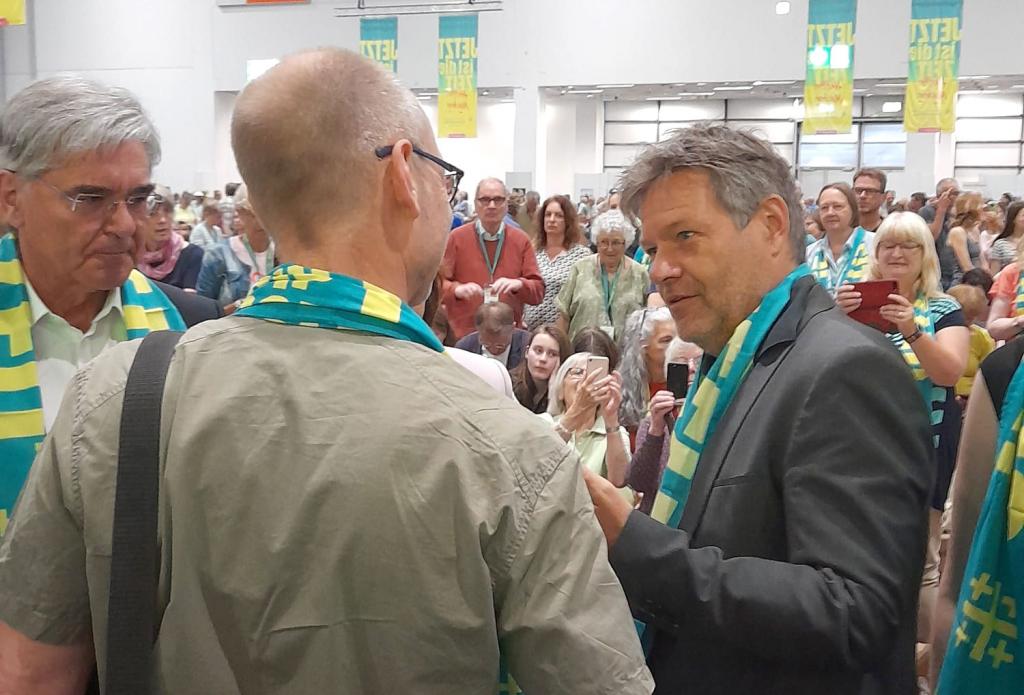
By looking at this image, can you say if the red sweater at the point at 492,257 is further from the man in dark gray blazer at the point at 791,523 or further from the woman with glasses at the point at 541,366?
the man in dark gray blazer at the point at 791,523

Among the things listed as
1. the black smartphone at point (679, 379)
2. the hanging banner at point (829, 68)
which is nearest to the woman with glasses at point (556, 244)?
the black smartphone at point (679, 379)

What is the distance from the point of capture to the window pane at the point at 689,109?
2312 centimetres

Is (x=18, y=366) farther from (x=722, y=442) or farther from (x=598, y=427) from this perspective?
(x=598, y=427)

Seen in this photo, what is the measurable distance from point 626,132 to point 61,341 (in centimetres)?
2283

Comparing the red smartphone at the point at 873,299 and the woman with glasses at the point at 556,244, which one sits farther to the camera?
the woman with glasses at the point at 556,244

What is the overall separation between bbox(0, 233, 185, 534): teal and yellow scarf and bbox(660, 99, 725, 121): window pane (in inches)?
881

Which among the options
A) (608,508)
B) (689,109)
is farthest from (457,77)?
(608,508)

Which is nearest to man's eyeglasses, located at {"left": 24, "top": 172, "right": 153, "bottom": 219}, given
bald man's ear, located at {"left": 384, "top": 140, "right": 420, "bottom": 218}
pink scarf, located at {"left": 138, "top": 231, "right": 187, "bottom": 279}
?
bald man's ear, located at {"left": 384, "top": 140, "right": 420, "bottom": 218}

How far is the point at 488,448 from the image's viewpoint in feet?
3.17

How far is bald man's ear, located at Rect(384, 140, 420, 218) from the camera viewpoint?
1039 millimetres

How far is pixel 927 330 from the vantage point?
4.10 metres

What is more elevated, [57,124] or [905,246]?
[57,124]

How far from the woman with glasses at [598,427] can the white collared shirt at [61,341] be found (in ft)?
6.12

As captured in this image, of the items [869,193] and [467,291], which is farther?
[869,193]
